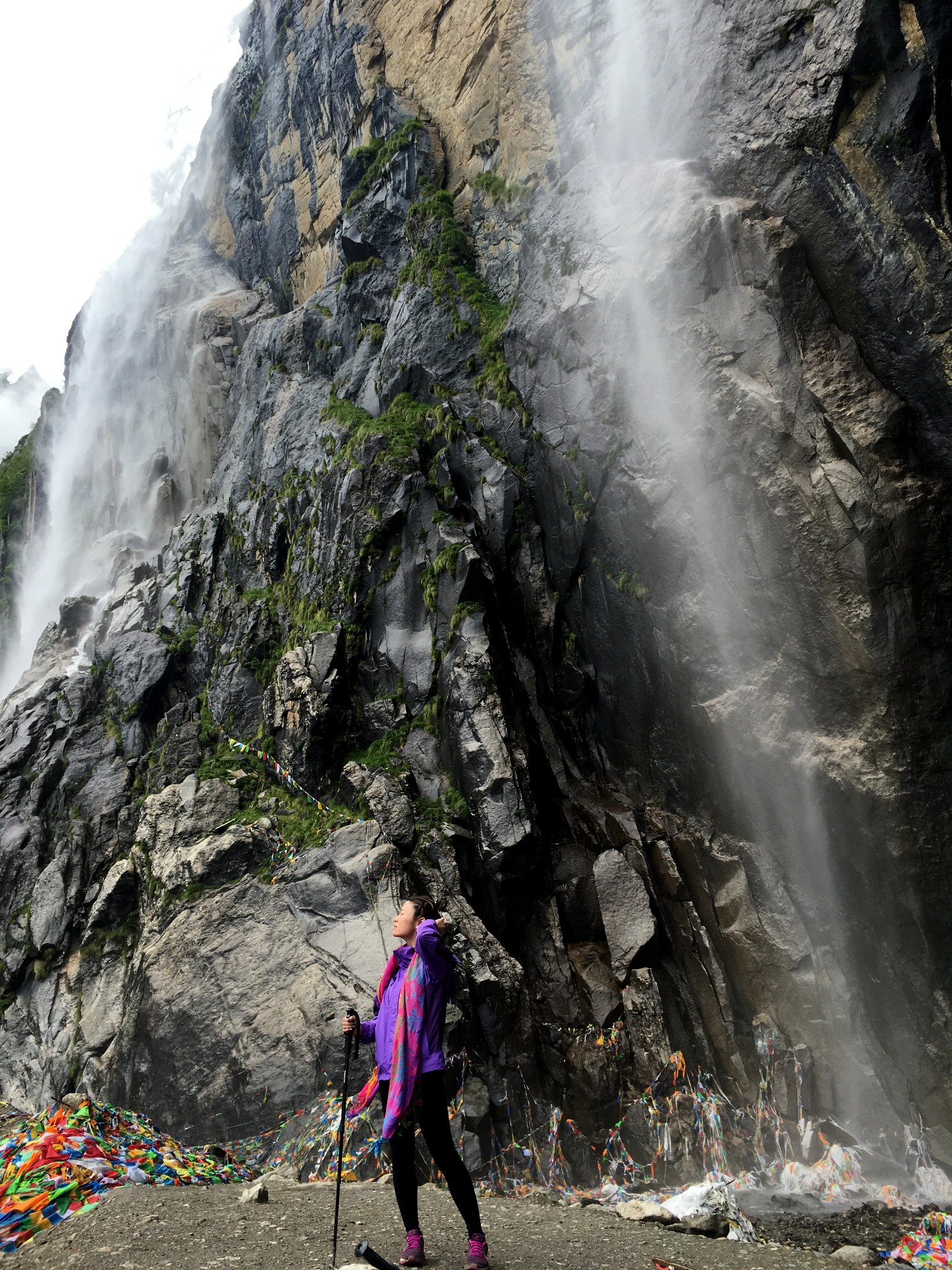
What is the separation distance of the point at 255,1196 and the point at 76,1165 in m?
1.29

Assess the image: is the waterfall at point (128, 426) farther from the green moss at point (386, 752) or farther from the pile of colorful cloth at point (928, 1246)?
the pile of colorful cloth at point (928, 1246)

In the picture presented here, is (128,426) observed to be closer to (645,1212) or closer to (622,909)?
(622,909)

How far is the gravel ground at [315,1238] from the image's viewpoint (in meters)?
4.14

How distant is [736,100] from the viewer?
1232cm

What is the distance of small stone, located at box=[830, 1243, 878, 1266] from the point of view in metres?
5.68

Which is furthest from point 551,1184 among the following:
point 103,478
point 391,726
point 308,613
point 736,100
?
point 103,478

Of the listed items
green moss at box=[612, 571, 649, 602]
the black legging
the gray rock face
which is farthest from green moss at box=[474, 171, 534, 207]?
the black legging

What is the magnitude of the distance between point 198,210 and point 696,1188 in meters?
38.4

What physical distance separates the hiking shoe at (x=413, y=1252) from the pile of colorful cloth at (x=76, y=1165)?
8.13 feet

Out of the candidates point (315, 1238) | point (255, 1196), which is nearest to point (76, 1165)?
point (255, 1196)

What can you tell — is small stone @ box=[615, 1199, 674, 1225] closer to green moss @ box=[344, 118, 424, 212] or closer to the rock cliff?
the rock cliff

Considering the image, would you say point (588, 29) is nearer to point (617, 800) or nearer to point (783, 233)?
point (783, 233)

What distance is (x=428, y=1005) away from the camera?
3.91 m

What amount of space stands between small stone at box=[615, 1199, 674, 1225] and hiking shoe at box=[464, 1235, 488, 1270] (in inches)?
124
